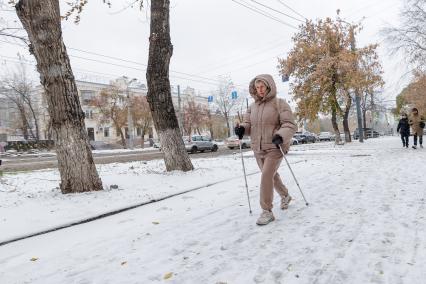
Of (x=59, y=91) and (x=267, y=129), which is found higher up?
(x=59, y=91)

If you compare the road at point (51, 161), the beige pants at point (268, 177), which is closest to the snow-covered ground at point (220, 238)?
the beige pants at point (268, 177)

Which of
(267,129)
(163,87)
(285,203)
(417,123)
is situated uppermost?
(163,87)

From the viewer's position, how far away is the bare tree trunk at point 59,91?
6.51 metres

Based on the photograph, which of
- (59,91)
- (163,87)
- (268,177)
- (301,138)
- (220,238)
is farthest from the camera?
(301,138)

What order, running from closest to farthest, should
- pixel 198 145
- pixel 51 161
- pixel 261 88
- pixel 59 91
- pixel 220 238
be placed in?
pixel 220 238, pixel 261 88, pixel 59 91, pixel 51 161, pixel 198 145

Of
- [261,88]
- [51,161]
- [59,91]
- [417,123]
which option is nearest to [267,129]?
[261,88]

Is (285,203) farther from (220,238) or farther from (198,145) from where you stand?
(198,145)

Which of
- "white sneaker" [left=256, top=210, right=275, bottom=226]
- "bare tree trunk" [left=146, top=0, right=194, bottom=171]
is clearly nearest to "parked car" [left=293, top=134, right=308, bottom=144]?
"bare tree trunk" [left=146, top=0, right=194, bottom=171]

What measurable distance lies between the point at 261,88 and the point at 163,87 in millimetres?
5123

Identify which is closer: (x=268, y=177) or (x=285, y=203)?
(x=268, y=177)

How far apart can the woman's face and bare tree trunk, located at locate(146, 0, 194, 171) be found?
5.03 metres

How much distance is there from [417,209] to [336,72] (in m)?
21.3

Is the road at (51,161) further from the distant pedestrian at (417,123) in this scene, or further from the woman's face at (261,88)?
the woman's face at (261,88)

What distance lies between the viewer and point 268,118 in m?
4.73
